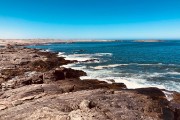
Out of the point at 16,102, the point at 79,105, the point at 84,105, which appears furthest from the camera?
the point at 16,102

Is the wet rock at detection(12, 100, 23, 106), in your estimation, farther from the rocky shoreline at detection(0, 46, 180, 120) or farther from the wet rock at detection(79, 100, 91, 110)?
the wet rock at detection(79, 100, 91, 110)

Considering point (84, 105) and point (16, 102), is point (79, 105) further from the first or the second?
point (16, 102)

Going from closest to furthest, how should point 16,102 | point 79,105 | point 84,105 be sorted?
point 84,105
point 79,105
point 16,102

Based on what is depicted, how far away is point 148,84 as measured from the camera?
3734 cm

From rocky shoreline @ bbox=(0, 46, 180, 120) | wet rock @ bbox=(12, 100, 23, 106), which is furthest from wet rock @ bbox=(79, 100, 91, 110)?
wet rock @ bbox=(12, 100, 23, 106)

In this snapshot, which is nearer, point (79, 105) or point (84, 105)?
point (84, 105)

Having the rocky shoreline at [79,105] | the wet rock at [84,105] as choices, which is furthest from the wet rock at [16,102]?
the wet rock at [84,105]

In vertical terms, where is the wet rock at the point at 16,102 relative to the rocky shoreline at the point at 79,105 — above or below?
below

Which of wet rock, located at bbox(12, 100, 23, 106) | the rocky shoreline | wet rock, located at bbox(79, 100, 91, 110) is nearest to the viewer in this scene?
the rocky shoreline

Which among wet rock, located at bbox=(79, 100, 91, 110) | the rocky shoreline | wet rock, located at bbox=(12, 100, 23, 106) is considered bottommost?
wet rock, located at bbox=(12, 100, 23, 106)

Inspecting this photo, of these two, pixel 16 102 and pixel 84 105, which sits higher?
pixel 84 105

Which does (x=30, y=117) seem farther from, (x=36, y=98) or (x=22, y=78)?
(x=22, y=78)

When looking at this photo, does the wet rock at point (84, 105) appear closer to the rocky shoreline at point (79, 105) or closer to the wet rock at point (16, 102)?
the rocky shoreline at point (79, 105)

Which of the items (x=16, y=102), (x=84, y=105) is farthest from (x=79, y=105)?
(x=16, y=102)
